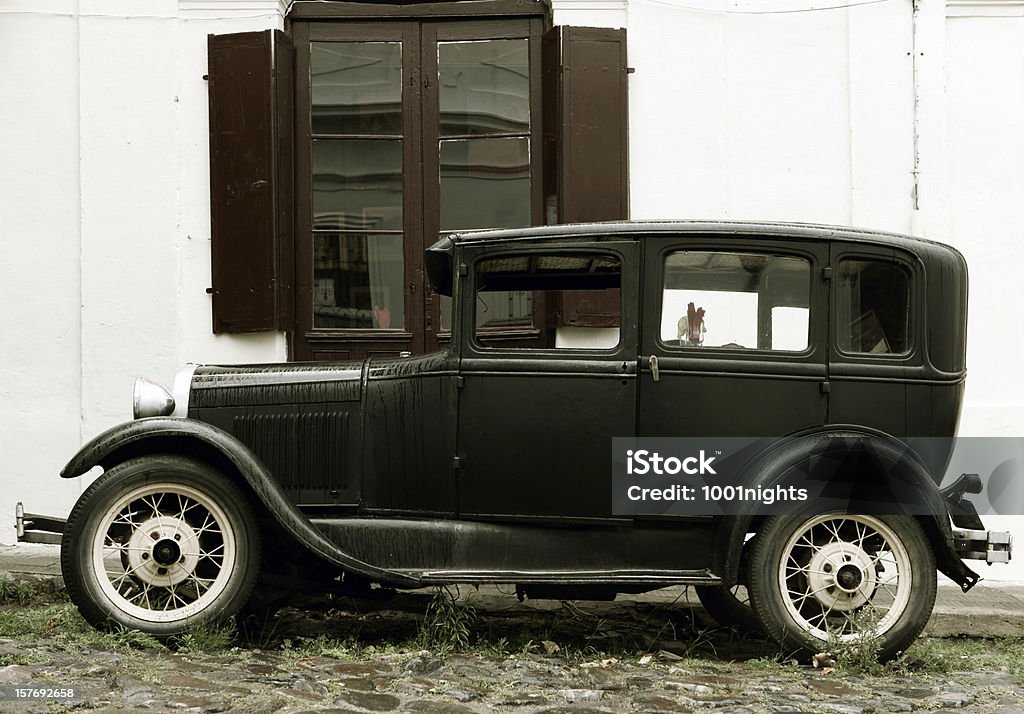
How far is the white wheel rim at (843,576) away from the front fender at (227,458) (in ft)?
5.47

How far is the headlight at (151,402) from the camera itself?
5.21 meters

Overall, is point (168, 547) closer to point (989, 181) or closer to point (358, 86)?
point (358, 86)

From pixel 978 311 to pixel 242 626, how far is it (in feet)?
17.3

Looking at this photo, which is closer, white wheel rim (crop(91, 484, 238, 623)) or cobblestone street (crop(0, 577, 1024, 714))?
cobblestone street (crop(0, 577, 1024, 714))

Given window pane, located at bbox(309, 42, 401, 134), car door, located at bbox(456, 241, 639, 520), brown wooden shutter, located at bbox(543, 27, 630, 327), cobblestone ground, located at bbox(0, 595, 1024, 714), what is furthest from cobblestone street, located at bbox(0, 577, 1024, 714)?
window pane, located at bbox(309, 42, 401, 134)

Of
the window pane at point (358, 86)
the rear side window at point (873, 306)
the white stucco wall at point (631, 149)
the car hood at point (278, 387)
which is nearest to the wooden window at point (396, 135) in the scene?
the window pane at point (358, 86)

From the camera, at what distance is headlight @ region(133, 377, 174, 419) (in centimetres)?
521

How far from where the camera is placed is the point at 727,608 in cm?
565

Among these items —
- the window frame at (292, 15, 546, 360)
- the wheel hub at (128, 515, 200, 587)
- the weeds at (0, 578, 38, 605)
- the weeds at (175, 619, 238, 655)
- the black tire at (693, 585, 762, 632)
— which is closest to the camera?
the weeds at (175, 619, 238, 655)

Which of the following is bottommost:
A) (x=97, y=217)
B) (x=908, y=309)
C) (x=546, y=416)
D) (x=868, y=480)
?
(x=868, y=480)

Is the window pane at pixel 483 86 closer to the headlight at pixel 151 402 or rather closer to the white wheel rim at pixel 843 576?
the headlight at pixel 151 402

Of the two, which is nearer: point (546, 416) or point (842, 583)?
point (842, 583)

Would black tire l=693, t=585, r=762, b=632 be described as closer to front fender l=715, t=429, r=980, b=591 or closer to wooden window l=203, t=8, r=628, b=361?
front fender l=715, t=429, r=980, b=591

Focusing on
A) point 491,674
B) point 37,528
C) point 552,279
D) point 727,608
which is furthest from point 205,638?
point 727,608
